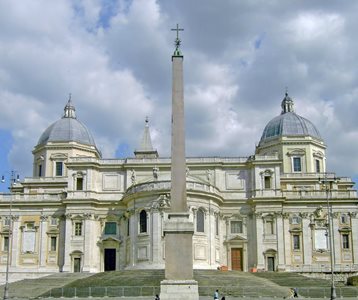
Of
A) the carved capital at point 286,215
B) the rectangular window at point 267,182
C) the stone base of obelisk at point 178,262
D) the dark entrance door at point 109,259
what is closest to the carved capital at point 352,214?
the carved capital at point 286,215

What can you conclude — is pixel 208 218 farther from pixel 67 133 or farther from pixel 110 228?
pixel 67 133

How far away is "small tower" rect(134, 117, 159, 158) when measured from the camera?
75.1 metres

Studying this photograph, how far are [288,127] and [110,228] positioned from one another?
26.1 metres

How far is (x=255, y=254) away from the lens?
213 feet

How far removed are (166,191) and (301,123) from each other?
24.2m

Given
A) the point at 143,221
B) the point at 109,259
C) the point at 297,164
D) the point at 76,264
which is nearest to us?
the point at 143,221

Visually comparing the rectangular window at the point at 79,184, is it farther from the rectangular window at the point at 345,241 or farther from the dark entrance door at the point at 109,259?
the rectangular window at the point at 345,241

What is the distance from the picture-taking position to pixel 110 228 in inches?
2608

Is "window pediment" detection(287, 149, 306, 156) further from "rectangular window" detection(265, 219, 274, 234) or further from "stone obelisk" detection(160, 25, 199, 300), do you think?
"stone obelisk" detection(160, 25, 199, 300)

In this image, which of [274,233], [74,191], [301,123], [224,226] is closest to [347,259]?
[274,233]

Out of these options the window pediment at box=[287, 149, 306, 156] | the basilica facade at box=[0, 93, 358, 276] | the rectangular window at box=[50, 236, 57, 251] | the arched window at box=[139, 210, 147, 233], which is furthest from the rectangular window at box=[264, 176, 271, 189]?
the rectangular window at box=[50, 236, 57, 251]

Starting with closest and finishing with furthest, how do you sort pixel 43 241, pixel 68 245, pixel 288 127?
pixel 68 245 → pixel 43 241 → pixel 288 127

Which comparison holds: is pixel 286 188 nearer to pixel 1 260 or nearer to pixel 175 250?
pixel 1 260

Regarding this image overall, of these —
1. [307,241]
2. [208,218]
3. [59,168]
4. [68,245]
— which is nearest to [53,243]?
[68,245]
